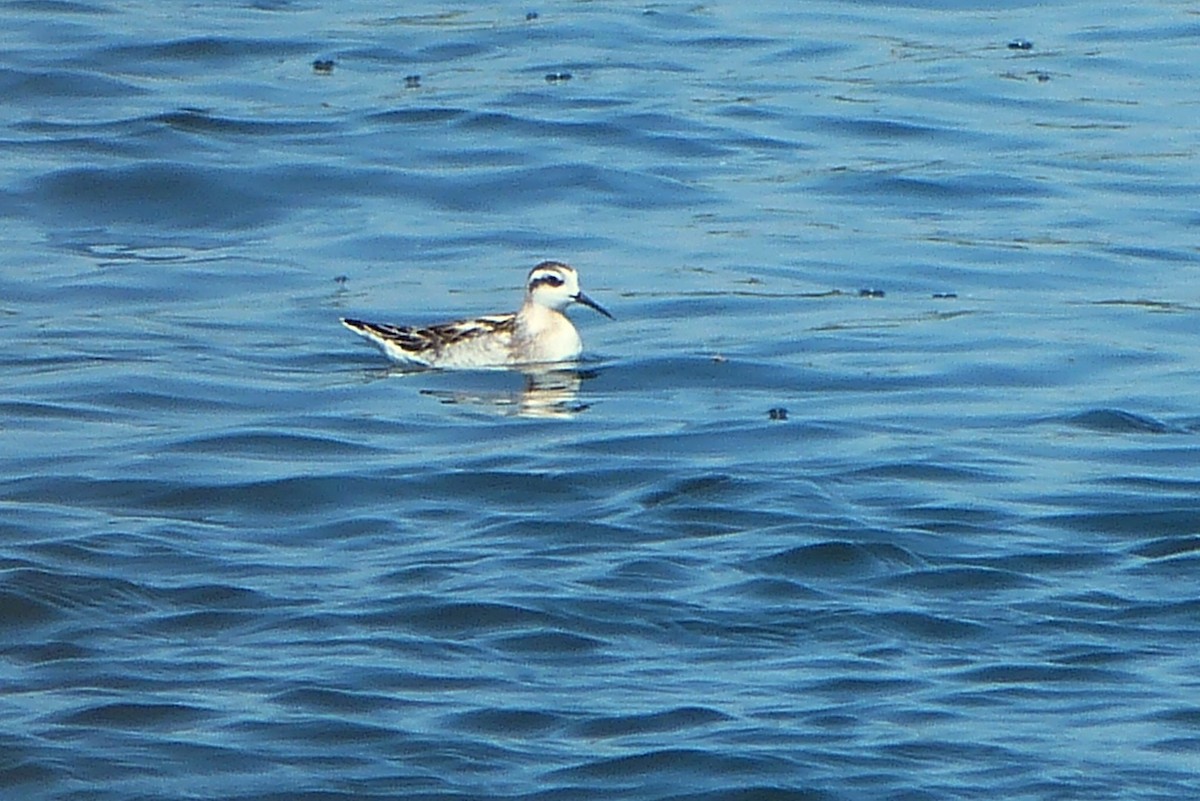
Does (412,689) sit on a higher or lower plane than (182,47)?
lower

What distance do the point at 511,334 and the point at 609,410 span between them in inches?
69.4

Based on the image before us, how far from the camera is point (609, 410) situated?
530 inches

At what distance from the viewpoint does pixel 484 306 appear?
16266 mm

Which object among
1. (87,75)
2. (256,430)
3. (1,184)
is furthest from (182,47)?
(256,430)

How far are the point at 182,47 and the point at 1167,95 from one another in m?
7.55

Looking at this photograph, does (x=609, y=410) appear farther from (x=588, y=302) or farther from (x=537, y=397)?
(x=588, y=302)

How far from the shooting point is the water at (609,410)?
8.40 metres

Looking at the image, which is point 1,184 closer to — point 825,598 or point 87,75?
point 87,75

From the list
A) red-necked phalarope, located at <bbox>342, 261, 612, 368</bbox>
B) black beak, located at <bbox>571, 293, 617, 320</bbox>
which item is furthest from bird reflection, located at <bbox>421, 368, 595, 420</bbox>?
black beak, located at <bbox>571, 293, 617, 320</bbox>

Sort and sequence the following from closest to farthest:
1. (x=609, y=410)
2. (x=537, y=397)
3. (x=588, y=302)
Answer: (x=609, y=410), (x=537, y=397), (x=588, y=302)

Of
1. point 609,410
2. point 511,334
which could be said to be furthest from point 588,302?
point 609,410

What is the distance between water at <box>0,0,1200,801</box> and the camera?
27.6ft

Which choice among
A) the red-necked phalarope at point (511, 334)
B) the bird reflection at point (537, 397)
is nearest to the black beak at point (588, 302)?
the red-necked phalarope at point (511, 334)

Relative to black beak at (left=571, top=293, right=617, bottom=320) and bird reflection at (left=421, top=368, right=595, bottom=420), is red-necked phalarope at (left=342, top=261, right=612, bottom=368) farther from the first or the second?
bird reflection at (left=421, top=368, right=595, bottom=420)
